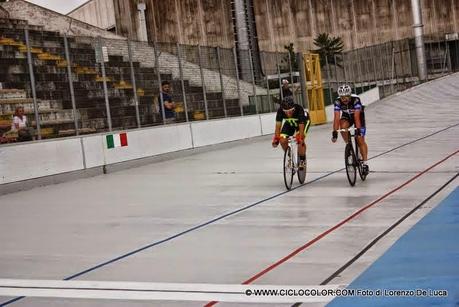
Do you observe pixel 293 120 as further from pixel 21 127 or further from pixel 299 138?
pixel 21 127

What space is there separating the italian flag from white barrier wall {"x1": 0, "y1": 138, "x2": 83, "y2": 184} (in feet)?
3.80

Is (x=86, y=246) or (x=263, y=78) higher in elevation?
(x=263, y=78)

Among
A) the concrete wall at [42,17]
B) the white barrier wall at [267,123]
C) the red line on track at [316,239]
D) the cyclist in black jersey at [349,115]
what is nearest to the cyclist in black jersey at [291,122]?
the cyclist in black jersey at [349,115]

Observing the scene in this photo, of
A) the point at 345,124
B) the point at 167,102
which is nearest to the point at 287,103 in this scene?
the point at 345,124

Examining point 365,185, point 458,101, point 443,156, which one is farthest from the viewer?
point 458,101

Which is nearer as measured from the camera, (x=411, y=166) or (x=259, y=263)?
(x=259, y=263)

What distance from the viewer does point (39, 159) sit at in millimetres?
15508

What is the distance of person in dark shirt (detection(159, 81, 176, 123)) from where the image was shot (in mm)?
20250

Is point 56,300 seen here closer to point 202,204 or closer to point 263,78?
point 202,204

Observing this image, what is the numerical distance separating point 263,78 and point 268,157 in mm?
9762

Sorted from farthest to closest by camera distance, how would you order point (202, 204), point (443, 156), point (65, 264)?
point (443, 156) < point (202, 204) < point (65, 264)

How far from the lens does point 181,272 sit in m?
6.66

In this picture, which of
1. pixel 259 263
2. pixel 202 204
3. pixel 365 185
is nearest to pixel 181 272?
pixel 259 263

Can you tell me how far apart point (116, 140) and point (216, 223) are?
914 cm
